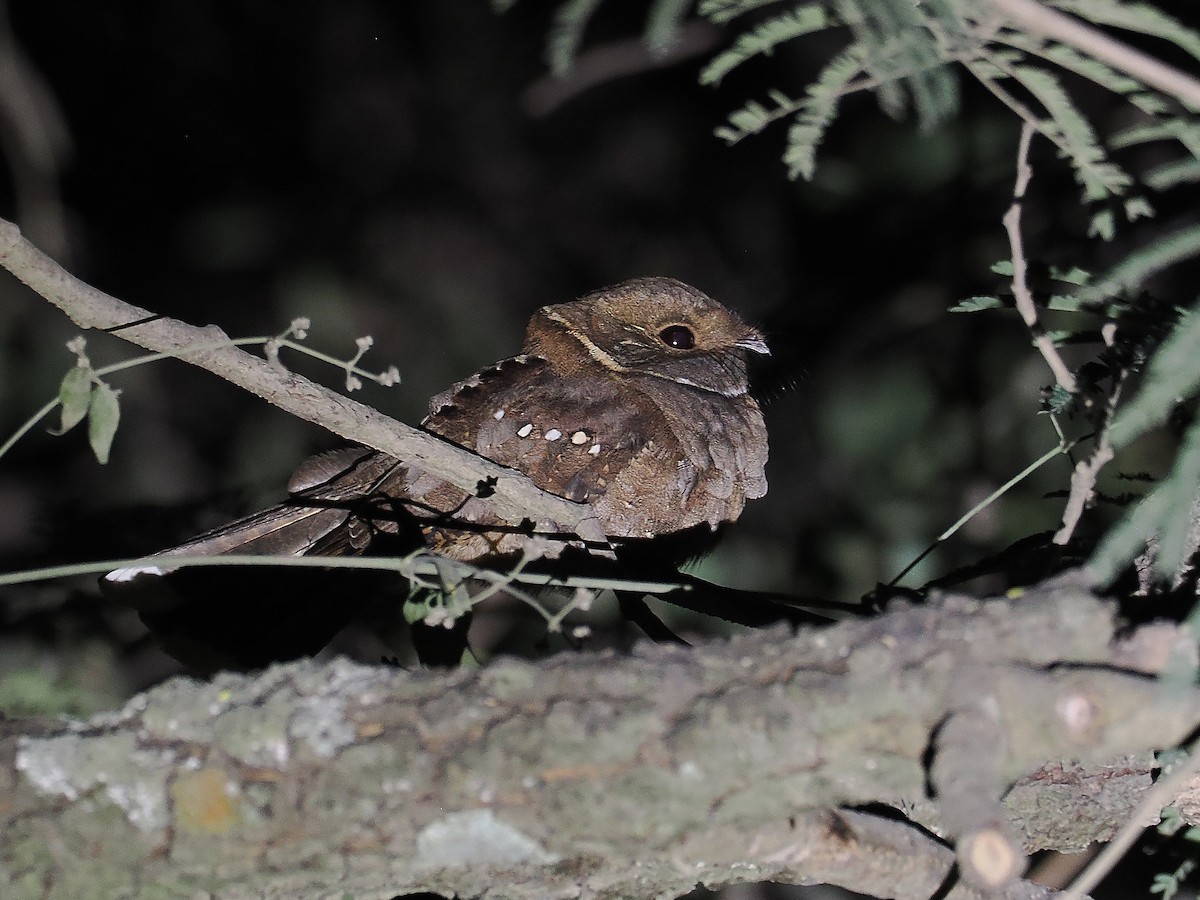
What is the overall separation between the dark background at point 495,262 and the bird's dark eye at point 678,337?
319 millimetres

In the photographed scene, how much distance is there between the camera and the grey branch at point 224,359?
1.57 metres

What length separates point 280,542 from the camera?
2156 mm

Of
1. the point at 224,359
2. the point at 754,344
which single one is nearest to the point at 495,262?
the point at 754,344

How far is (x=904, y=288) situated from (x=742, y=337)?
1388 millimetres

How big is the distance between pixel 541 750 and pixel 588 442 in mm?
1214

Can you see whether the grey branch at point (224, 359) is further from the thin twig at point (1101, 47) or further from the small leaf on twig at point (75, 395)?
the thin twig at point (1101, 47)

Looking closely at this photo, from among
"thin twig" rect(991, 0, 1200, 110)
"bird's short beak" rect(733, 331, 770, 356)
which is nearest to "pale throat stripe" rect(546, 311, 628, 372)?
"bird's short beak" rect(733, 331, 770, 356)

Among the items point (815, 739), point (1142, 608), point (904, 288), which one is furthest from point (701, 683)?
point (904, 288)

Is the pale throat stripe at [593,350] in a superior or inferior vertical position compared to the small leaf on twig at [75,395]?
inferior

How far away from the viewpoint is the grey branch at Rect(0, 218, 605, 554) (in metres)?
1.57

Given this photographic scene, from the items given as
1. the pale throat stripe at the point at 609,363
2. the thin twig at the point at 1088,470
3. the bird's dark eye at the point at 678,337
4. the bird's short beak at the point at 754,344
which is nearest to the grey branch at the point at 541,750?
the thin twig at the point at 1088,470

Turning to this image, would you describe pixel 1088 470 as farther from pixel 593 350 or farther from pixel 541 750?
pixel 593 350

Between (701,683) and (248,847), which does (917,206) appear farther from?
(248,847)

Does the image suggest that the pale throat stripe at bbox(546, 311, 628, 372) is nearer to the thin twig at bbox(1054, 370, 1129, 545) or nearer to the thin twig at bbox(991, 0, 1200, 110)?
the thin twig at bbox(1054, 370, 1129, 545)
